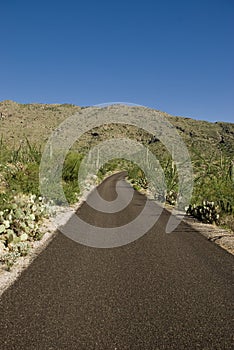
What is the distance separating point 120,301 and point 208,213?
8.01m

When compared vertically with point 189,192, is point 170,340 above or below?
below

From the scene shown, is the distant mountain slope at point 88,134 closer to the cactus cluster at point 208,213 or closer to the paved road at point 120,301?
the cactus cluster at point 208,213

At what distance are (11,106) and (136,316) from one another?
369ft

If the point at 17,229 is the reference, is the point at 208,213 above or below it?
above

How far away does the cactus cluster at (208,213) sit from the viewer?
11.3 metres

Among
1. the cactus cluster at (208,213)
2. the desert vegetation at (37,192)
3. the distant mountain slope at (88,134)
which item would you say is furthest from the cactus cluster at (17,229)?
the distant mountain slope at (88,134)

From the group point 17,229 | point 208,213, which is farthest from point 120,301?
point 208,213

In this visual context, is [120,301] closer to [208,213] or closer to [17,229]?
[17,229]

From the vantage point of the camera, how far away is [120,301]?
436 cm

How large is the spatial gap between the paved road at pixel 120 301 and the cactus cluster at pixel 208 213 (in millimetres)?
4387

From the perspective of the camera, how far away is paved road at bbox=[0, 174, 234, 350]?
3.42m

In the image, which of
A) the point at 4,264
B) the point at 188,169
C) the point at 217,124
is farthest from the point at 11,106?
the point at 4,264

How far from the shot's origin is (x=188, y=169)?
61.8ft

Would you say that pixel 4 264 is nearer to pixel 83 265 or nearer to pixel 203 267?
pixel 83 265
